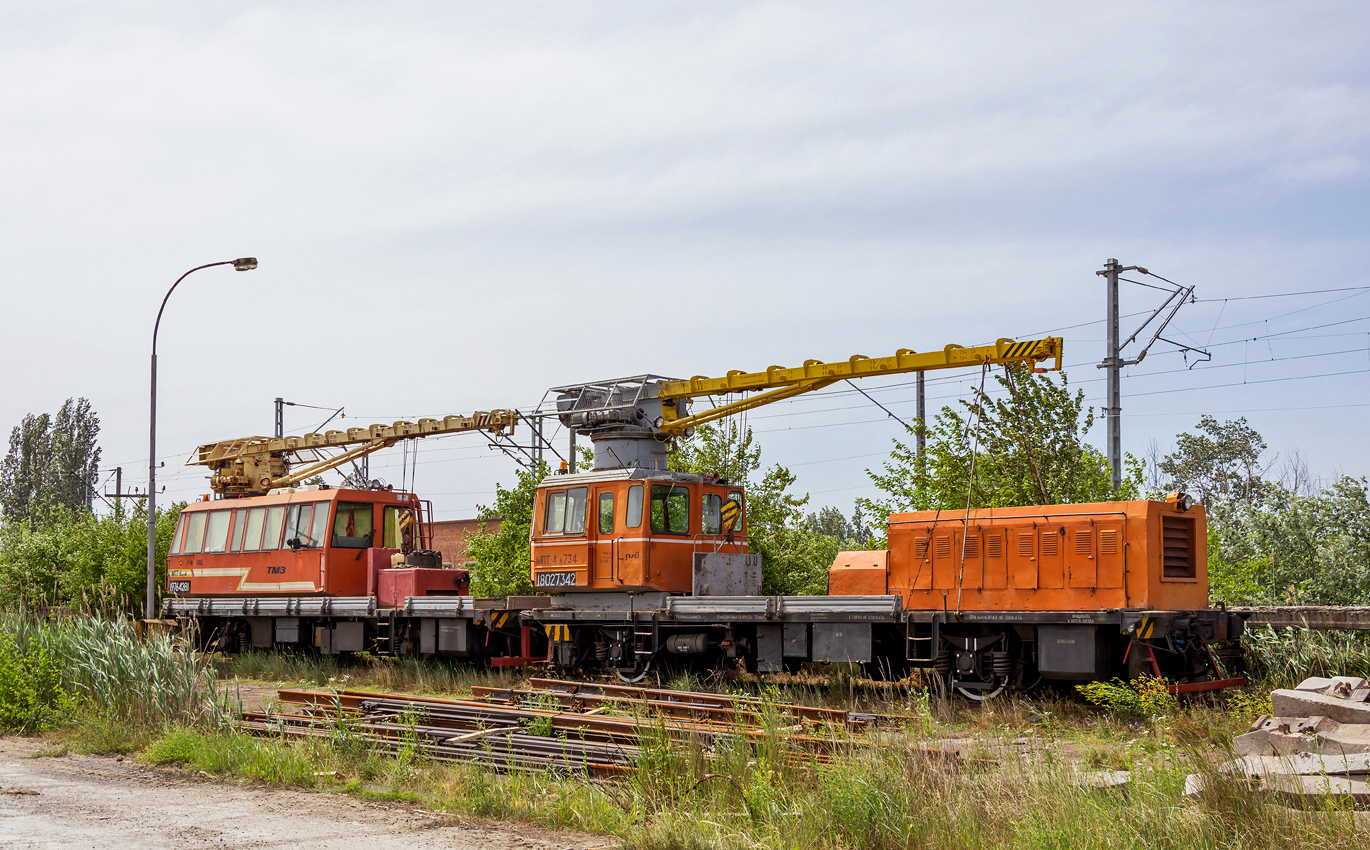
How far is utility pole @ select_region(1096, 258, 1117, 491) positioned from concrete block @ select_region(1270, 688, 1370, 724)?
365 inches

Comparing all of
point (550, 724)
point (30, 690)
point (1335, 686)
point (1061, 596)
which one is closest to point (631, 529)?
point (550, 724)

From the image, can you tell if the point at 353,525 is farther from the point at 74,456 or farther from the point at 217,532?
the point at 74,456

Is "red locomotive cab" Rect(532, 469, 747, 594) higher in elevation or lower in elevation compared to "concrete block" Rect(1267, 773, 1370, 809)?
higher

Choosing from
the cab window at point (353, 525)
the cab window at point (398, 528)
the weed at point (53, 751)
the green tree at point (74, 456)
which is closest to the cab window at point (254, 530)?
the cab window at point (353, 525)

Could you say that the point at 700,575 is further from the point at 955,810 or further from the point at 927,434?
the point at 955,810

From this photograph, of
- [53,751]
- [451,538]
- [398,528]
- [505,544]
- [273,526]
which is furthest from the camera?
[451,538]

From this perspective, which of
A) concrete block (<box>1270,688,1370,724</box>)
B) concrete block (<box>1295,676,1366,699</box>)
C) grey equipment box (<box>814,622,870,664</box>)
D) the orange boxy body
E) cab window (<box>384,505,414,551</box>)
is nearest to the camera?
concrete block (<box>1270,688,1370,724</box>)

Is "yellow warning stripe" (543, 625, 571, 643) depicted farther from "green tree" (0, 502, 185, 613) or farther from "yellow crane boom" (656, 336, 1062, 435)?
"green tree" (0, 502, 185, 613)

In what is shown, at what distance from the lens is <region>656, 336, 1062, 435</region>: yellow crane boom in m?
15.7

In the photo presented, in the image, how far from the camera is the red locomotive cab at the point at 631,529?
59.8 feet

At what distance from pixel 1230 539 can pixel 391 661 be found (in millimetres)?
15728

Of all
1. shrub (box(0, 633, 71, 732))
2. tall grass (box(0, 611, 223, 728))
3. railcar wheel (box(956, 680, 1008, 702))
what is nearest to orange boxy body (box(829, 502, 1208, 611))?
railcar wheel (box(956, 680, 1008, 702))

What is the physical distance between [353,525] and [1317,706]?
16.6 meters

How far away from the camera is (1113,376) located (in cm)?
2230
